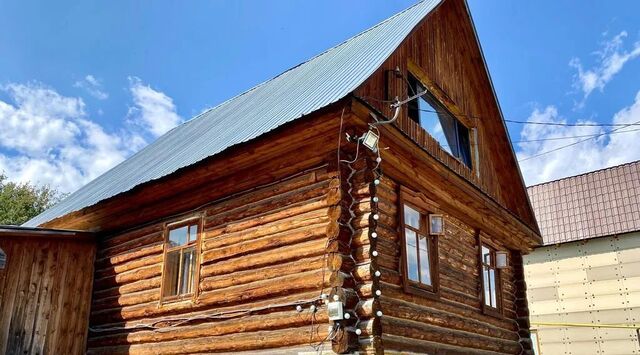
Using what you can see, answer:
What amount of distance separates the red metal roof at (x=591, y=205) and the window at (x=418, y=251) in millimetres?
14201

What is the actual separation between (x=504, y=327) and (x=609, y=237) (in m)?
11.0

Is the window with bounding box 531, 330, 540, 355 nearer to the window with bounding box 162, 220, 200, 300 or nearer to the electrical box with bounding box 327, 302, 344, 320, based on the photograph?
the window with bounding box 162, 220, 200, 300

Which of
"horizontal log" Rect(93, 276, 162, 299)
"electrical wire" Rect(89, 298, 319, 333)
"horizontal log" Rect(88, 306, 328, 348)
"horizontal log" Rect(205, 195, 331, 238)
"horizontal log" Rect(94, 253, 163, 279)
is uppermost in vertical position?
"horizontal log" Rect(205, 195, 331, 238)

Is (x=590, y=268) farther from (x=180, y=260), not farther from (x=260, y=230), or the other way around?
(x=180, y=260)

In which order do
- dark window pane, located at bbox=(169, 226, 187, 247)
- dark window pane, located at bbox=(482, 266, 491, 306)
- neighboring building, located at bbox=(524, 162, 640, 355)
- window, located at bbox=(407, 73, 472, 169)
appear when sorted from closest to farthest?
dark window pane, located at bbox=(169, 226, 187, 247) < window, located at bbox=(407, 73, 472, 169) < dark window pane, located at bbox=(482, 266, 491, 306) < neighboring building, located at bbox=(524, 162, 640, 355)

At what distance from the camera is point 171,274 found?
10789 mm

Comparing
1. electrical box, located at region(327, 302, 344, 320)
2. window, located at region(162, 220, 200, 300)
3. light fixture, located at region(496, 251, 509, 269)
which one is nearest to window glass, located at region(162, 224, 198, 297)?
window, located at region(162, 220, 200, 300)

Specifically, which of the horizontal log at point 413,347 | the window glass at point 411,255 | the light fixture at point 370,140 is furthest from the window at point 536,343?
the light fixture at point 370,140

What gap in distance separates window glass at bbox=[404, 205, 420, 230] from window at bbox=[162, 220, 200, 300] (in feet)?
12.3

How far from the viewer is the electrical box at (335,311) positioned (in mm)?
7535

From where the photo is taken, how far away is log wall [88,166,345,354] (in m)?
8.33

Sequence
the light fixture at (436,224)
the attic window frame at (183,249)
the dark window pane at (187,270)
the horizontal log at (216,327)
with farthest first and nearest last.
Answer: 1. the dark window pane at (187,270)
2. the attic window frame at (183,249)
3. the light fixture at (436,224)
4. the horizontal log at (216,327)

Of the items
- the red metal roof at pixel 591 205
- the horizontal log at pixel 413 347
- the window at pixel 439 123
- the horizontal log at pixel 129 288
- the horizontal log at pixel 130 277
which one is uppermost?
the red metal roof at pixel 591 205

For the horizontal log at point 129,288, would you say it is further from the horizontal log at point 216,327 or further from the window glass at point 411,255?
the window glass at point 411,255
